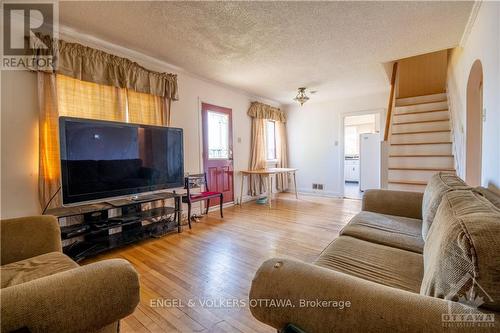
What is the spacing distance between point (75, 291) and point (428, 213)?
1.80 meters

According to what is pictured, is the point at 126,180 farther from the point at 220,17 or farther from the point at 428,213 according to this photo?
the point at 428,213

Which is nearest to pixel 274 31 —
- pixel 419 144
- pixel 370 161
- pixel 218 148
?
pixel 218 148

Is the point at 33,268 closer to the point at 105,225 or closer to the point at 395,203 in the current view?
the point at 105,225

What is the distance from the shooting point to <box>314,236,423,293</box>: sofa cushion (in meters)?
1.12

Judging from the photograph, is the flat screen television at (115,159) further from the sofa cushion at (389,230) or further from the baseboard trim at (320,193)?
the baseboard trim at (320,193)

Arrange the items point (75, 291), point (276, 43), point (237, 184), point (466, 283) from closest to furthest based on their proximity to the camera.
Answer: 1. point (466, 283)
2. point (75, 291)
3. point (276, 43)
4. point (237, 184)

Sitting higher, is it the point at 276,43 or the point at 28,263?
the point at 276,43

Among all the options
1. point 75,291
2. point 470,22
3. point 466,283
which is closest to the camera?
point 466,283

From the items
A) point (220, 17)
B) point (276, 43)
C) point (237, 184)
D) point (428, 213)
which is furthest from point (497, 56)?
point (237, 184)

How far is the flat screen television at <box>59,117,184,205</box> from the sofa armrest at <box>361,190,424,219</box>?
2.37m

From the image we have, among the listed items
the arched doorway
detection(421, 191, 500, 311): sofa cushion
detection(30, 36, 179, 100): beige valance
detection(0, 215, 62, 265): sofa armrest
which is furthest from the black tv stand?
the arched doorway

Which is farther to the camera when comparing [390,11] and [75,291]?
[390,11]

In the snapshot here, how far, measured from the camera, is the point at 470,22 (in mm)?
2334

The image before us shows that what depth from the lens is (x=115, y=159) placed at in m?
2.51
